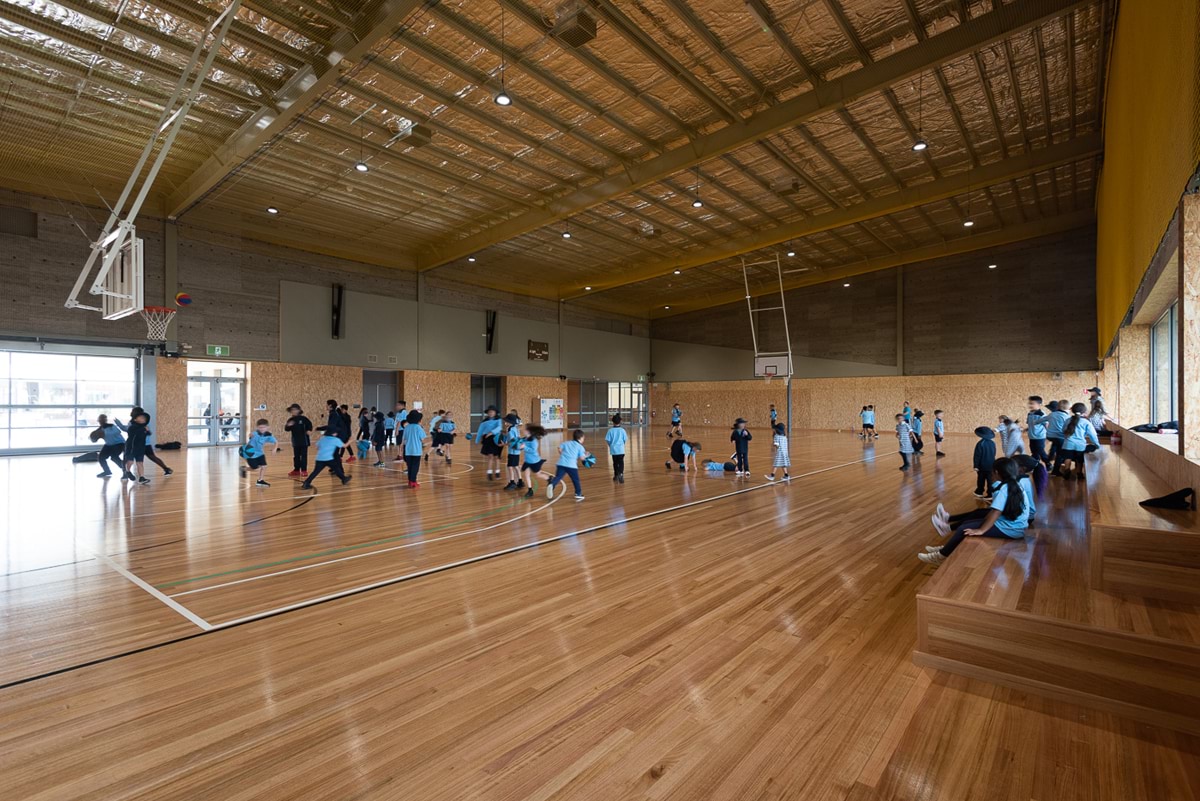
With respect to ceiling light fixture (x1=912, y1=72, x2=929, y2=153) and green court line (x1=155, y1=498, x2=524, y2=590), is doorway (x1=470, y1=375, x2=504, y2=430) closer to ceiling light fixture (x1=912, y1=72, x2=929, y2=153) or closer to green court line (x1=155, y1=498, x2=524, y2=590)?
green court line (x1=155, y1=498, x2=524, y2=590)

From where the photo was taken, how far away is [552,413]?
2852 centimetres

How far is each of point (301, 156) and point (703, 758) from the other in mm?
16127

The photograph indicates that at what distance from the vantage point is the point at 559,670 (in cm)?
319

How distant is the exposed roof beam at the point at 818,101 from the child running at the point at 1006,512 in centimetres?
847

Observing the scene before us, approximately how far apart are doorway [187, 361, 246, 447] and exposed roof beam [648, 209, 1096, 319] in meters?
18.3

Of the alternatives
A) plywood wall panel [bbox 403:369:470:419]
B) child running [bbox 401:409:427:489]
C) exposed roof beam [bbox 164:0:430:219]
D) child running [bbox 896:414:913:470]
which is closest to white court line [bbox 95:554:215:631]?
child running [bbox 401:409:427:489]

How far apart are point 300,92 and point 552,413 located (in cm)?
1932

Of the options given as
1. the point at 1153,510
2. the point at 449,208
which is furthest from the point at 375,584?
the point at 449,208

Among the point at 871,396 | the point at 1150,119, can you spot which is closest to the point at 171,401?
the point at 1150,119

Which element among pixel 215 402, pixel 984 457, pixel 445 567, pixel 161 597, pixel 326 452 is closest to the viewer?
pixel 161 597

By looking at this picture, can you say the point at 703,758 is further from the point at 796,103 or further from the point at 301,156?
the point at 301,156

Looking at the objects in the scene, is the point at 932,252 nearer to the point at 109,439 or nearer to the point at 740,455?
the point at 740,455

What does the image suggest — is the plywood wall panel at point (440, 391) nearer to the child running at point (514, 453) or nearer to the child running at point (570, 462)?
the child running at point (514, 453)

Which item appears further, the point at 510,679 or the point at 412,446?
the point at 412,446
